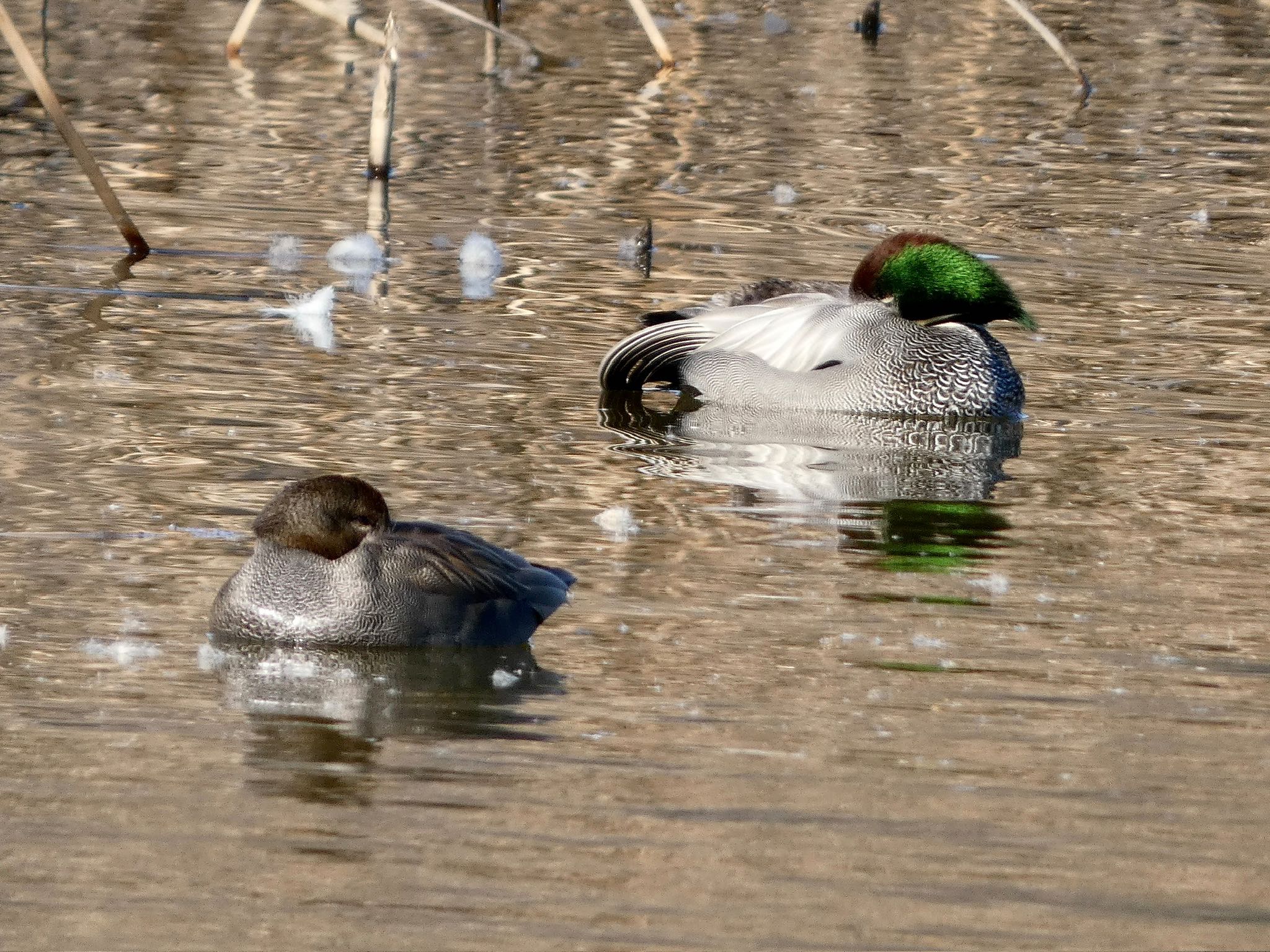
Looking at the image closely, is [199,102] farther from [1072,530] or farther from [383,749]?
[383,749]

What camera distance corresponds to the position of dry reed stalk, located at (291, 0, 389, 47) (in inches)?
510

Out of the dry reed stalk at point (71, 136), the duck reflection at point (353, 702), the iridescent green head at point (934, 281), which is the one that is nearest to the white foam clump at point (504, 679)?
the duck reflection at point (353, 702)

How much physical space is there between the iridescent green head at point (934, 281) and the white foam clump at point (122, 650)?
5119 mm

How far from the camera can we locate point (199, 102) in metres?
19.6

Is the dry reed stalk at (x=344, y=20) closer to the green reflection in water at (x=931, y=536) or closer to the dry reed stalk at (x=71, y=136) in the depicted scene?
the dry reed stalk at (x=71, y=136)

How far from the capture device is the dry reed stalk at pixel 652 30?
60.3ft

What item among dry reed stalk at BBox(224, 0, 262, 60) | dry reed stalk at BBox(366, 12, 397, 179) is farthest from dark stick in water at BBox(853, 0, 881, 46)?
dry reed stalk at BBox(366, 12, 397, 179)

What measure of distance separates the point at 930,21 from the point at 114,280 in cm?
1618

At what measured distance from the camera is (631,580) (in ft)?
24.4

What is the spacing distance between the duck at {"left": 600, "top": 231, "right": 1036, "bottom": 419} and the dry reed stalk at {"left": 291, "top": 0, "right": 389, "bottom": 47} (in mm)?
3010

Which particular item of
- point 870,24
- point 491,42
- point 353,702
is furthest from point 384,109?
point 870,24

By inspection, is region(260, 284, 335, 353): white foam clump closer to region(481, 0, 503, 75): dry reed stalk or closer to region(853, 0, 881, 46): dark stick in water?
region(481, 0, 503, 75): dry reed stalk

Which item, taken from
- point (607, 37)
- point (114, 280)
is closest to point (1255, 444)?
point (114, 280)

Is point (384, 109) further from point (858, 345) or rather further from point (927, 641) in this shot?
point (927, 641)
